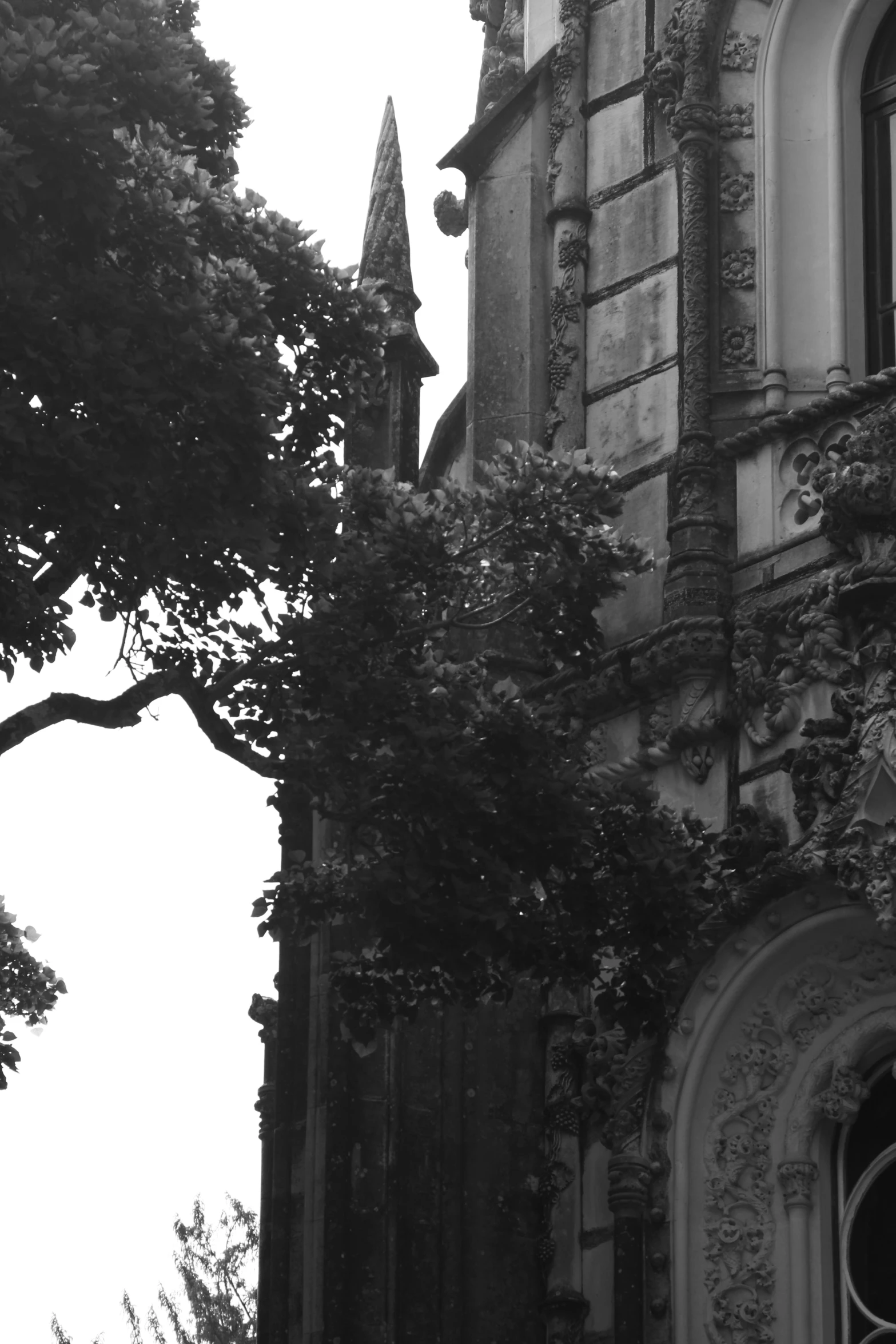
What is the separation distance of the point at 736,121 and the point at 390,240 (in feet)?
8.06

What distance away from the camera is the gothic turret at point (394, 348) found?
17688mm

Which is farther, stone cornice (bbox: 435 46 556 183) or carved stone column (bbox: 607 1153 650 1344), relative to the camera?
stone cornice (bbox: 435 46 556 183)

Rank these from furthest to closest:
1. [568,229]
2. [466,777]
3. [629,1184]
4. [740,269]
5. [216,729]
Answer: [568,229]
[740,269]
[629,1184]
[216,729]
[466,777]

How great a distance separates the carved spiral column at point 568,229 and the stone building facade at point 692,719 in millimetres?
22

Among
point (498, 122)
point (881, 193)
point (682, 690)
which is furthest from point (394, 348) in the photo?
point (682, 690)

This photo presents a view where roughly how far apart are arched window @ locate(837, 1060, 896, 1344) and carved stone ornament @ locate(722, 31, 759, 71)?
6.29 metres

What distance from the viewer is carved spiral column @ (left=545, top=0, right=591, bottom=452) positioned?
17.7 metres

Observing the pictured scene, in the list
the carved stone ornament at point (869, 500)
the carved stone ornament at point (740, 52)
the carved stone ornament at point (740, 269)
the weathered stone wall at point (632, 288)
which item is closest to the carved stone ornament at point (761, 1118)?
the carved stone ornament at point (869, 500)

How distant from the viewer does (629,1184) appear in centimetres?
1509

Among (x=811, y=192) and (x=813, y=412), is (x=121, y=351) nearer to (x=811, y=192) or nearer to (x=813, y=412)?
(x=813, y=412)

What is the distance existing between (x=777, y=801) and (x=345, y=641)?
108 inches

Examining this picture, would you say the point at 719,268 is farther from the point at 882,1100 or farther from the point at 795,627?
the point at 882,1100

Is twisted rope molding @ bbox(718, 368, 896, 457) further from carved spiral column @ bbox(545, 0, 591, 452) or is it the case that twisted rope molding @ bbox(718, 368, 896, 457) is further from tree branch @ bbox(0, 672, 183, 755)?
tree branch @ bbox(0, 672, 183, 755)

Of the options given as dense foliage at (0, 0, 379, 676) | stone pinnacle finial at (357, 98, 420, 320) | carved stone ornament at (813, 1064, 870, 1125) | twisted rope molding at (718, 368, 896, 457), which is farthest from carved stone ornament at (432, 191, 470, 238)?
carved stone ornament at (813, 1064, 870, 1125)
